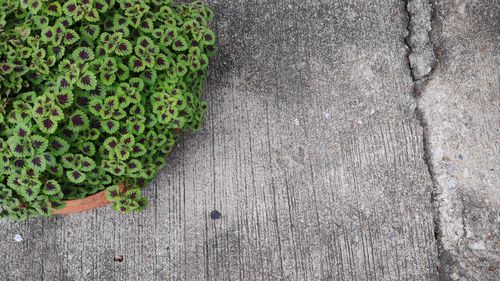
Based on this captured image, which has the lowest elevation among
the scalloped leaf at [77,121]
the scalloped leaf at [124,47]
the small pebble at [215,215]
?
the small pebble at [215,215]

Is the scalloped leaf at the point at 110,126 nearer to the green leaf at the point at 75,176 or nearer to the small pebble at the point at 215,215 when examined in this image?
the green leaf at the point at 75,176

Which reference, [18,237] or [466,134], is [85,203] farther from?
[466,134]

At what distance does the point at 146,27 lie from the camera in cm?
229

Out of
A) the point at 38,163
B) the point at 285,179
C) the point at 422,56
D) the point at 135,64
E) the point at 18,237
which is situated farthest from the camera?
the point at 422,56

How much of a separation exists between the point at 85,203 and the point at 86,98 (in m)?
0.45

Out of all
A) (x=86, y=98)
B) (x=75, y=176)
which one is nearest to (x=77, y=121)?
(x=86, y=98)

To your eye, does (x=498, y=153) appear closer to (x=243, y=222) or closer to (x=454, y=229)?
(x=454, y=229)

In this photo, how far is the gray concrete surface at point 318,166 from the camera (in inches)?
98.5

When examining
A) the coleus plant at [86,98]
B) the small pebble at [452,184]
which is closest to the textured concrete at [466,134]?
the small pebble at [452,184]

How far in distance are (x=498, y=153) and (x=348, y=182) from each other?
0.71 metres

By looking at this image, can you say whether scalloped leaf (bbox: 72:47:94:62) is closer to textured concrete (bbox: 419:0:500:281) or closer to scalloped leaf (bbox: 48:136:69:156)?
scalloped leaf (bbox: 48:136:69:156)

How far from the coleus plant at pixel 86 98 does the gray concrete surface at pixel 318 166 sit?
1.11 feet

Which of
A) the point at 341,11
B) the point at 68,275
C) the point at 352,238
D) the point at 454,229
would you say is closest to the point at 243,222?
the point at 352,238

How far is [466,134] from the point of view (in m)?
2.67
